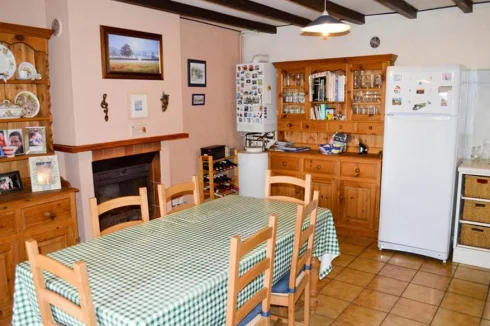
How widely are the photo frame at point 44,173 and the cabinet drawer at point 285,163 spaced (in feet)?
8.50

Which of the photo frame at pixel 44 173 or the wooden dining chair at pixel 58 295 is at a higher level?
the photo frame at pixel 44 173

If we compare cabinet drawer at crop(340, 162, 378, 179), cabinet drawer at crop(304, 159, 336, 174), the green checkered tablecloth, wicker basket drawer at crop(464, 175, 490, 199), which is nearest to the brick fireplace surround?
the green checkered tablecloth

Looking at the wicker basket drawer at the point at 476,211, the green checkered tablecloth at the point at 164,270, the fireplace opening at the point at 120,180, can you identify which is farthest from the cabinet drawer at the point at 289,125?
the green checkered tablecloth at the point at 164,270

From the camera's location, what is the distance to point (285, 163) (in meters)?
5.03

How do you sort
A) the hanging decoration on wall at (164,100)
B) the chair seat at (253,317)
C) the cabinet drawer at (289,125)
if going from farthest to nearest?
the cabinet drawer at (289,125)
the hanging decoration on wall at (164,100)
the chair seat at (253,317)

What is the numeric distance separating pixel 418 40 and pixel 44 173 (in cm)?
387

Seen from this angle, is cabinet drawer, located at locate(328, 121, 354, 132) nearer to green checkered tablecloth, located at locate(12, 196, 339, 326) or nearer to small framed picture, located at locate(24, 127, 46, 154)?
green checkered tablecloth, located at locate(12, 196, 339, 326)

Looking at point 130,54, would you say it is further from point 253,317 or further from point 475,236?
point 475,236

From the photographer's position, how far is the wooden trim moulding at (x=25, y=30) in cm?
300

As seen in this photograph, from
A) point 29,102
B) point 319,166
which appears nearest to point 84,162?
point 29,102

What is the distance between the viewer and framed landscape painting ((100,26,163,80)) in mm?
3535

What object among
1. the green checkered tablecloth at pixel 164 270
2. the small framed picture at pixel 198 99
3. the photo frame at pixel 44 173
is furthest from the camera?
the small framed picture at pixel 198 99

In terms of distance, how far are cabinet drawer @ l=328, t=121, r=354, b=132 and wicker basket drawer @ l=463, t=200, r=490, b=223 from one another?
1435mm

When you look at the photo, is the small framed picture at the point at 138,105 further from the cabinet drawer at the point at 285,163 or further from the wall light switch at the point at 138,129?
the cabinet drawer at the point at 285,163
